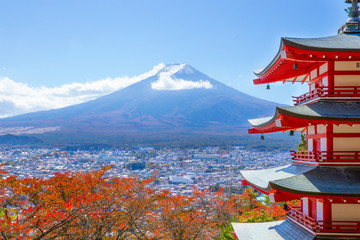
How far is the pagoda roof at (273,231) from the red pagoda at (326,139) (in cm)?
4

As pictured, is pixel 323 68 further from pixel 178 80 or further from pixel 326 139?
pixel 178 80

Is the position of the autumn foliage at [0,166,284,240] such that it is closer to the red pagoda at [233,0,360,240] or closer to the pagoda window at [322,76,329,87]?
the red pagoda at [233,0,360,240]

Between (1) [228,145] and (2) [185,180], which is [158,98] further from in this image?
(2) [185,180]

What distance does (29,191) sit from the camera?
50.1 ft

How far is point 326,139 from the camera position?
792 centimetres

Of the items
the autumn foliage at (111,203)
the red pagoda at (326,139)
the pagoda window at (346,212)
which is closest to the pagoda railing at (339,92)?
the red pagoda at (326,139)

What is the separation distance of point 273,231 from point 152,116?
103 metres

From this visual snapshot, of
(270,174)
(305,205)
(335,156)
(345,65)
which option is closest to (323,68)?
(345,65)

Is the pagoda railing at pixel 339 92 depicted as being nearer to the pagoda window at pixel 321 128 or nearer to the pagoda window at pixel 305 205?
the pagoda window at pixel 321 128

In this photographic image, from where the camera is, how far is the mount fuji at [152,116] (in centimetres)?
9556

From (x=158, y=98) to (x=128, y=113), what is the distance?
65.8ft

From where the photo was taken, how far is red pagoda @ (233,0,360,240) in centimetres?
714

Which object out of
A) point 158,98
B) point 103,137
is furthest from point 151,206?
point 158,98

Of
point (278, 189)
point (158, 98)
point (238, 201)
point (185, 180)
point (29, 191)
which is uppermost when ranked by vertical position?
point (158, 98)
